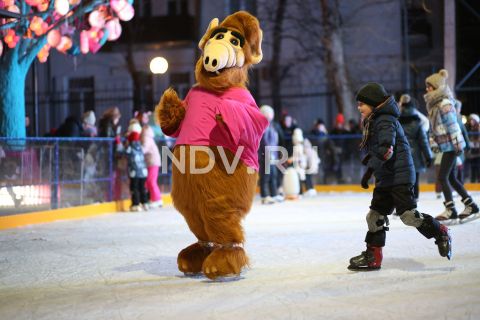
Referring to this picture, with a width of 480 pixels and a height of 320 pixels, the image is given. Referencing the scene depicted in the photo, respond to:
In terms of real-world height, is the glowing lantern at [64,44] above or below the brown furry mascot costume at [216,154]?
above

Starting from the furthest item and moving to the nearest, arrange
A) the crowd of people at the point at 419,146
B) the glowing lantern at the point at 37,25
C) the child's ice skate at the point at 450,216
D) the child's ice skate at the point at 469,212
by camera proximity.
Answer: the glowing lantern at the point at 37,25 < the child's ice skate at the point at 469,212 < the child's ice skate at the point at 450,216 < the crowd of people at the point at 419,146

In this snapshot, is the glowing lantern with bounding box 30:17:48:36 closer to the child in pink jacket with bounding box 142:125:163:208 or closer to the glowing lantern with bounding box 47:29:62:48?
the glowing lantern with bounding box 47:29:62:48

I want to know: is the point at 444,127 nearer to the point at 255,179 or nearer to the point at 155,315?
the point at 255,179

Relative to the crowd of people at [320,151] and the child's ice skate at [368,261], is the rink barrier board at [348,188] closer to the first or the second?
the crowd of people at [320,151]

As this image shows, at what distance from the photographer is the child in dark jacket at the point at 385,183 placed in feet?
20.1

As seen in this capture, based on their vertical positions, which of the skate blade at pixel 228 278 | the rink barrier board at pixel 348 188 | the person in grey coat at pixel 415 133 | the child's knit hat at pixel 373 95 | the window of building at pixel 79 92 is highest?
the window of building at pixel 79 92

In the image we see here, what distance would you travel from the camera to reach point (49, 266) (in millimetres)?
6891

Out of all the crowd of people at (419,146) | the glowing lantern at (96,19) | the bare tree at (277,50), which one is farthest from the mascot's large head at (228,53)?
the bare tree at (277,50)

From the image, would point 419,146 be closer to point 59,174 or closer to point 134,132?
point 134,132

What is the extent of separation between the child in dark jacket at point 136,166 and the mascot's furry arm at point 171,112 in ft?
21.9

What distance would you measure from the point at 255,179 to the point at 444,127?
3706 millimetres

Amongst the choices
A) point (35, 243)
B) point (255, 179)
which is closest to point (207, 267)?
point (255, 179)

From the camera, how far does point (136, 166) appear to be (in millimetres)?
12977

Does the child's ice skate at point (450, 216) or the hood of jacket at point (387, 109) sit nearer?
the hood of jacket at point (387, 109)
